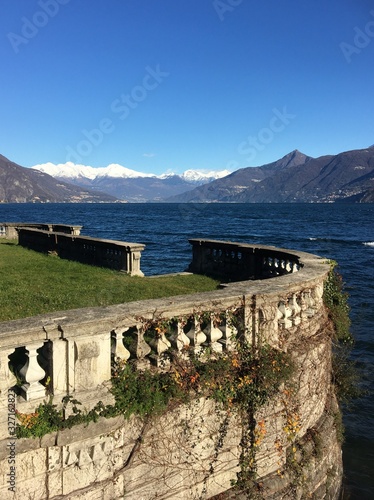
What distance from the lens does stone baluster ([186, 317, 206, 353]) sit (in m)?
5.03

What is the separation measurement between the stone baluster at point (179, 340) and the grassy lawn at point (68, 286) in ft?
11.5

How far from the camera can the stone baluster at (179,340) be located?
495cm

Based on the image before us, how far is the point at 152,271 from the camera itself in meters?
29.9

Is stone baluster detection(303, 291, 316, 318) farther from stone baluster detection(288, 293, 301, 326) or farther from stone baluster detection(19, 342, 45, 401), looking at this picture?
stone baluster detection(19, 342, 45, 401)

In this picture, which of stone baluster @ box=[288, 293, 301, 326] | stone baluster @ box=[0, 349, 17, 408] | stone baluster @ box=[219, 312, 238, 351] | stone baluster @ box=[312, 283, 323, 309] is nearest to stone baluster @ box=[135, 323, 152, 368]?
stone baluster @ box=[219, 312, 238, 351]

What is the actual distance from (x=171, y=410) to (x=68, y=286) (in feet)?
21.0

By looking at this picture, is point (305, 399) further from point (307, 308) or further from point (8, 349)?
point (8, 349)

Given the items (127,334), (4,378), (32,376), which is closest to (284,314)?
(127,334)

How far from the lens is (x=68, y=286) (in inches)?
410

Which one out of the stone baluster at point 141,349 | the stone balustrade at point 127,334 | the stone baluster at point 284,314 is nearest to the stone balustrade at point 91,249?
the stone balustrade at point 127,334

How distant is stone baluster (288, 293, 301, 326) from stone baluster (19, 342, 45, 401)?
148 inches

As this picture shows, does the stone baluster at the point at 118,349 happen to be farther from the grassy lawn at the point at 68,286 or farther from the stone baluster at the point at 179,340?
the grassy lawn at the point at 68,286

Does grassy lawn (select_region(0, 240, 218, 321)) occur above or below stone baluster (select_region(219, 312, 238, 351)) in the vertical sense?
below

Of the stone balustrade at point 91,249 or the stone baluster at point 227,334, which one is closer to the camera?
the stone baluster at point 227,334
